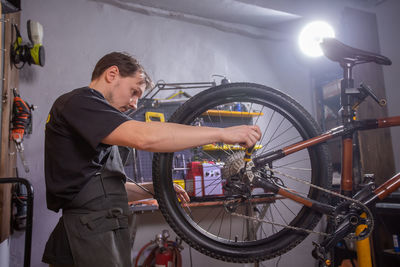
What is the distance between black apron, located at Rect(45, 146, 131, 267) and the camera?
0.99m

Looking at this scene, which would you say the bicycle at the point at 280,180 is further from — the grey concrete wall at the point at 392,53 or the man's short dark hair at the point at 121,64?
the grey concrete wall at the point at 392,53

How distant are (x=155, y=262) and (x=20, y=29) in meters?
2.03

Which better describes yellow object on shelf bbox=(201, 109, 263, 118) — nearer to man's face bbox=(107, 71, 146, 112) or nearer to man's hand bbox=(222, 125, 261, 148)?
man's face bbox=(107, 71, 146, 112)

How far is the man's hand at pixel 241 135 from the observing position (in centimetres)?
91

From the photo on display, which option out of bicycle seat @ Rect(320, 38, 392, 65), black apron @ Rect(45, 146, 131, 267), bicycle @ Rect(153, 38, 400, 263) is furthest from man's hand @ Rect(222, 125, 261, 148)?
bicycle seat @ Rect(320, 38, 392, 65)

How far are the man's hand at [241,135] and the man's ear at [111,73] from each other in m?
0.54

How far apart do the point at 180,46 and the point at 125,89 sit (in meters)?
1.83

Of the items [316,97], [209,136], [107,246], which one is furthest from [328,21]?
[107,246]

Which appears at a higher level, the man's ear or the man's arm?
the man's ear

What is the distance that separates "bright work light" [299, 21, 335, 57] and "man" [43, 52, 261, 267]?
2244 mm

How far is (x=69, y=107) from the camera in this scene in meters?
0.94

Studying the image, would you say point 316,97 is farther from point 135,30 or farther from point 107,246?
point 107,246

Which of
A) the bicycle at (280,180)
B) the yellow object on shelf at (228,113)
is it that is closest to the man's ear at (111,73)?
the bicycle at (280,180)

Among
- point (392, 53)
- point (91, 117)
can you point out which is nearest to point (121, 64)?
point (91, 117)
